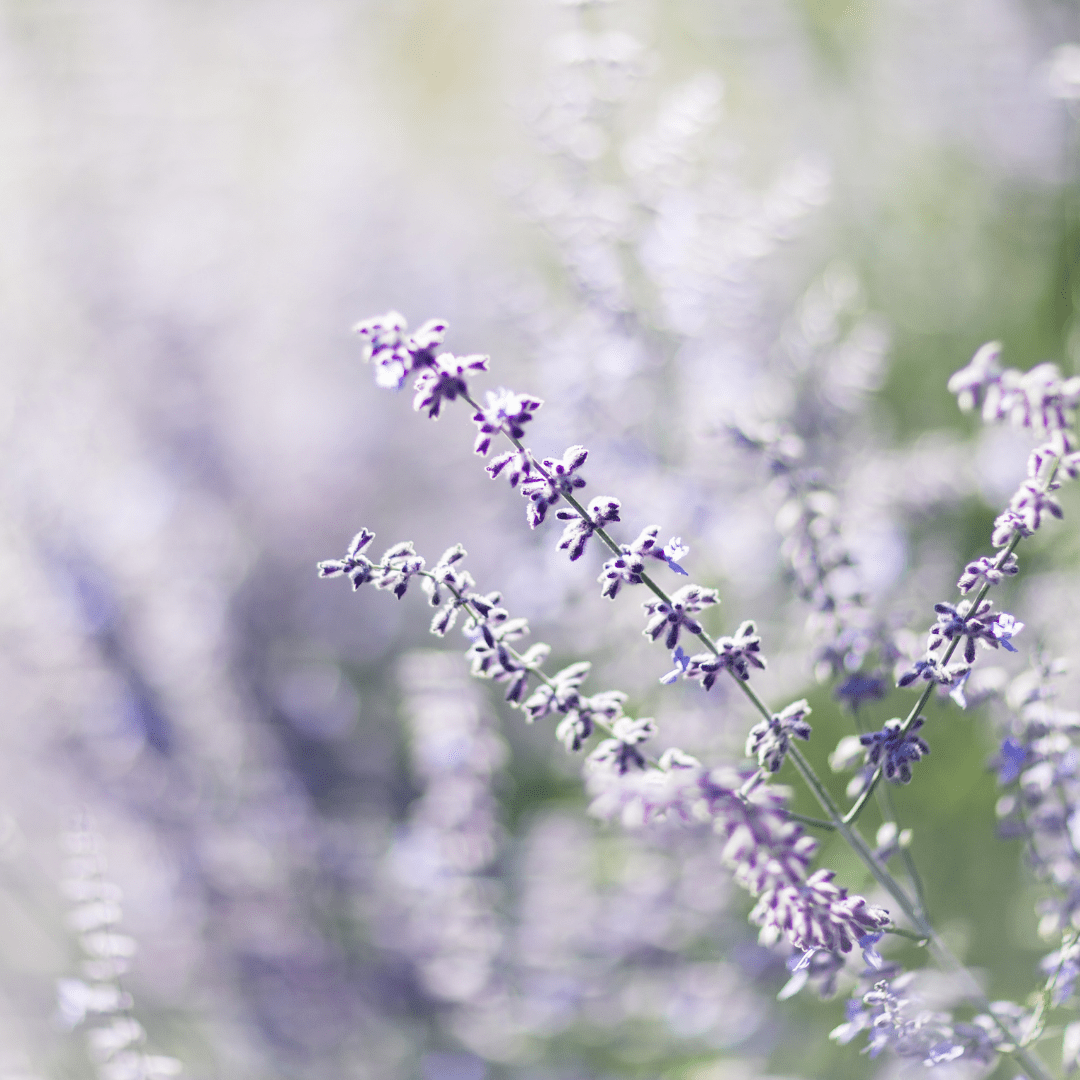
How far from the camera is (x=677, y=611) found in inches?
17.2

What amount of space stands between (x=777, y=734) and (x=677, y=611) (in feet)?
0.25

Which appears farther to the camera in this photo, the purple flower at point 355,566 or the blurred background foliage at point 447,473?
the blurred background foliage at point 447,473

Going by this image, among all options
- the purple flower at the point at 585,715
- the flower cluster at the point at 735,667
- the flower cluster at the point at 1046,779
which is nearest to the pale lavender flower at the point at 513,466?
the flower cluster at the point at 735,667

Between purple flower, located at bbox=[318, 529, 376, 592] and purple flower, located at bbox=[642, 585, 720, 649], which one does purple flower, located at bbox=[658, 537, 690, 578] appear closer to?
purple flower, located at bbox=[642, 585, 720, 649]

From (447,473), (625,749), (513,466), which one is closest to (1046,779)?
(625,749)

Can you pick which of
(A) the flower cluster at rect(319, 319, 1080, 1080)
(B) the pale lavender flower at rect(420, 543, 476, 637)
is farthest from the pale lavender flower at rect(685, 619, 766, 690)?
(B) the pale lavender flower at rect(420, 543, 476, 637)

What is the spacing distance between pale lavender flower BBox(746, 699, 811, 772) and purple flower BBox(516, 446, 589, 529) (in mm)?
141

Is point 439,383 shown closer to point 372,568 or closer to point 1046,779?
point 372,568

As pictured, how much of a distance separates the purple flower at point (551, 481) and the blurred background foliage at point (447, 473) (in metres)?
0.27

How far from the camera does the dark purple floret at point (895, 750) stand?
0.44m

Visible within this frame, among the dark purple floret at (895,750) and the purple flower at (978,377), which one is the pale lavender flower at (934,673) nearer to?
the dark purple floret at (895,750)

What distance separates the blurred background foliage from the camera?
95cm

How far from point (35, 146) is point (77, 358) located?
346 mm

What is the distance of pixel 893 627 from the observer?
25.0 inches
